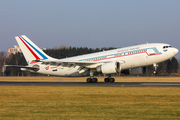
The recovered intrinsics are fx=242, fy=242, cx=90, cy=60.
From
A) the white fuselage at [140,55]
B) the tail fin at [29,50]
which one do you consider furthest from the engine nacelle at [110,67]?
the tail fin at [29,50]

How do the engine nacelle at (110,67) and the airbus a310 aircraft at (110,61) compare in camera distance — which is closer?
the engine nacelle at (110,67)

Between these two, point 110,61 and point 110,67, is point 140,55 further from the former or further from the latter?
point 110,67

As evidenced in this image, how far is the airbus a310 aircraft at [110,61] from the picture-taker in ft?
106

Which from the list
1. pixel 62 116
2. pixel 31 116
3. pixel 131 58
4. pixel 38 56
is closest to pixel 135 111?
pixel 62 116

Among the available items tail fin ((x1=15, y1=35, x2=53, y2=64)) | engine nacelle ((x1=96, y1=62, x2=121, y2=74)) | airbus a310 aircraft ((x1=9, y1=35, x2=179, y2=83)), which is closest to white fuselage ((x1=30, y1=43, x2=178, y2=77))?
airbus a310 aircraft ((x1=9, y1=35, x2=179, y2=83))

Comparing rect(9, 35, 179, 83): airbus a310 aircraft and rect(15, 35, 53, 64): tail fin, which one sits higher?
rect(15, 35, 53, 64): tail fin

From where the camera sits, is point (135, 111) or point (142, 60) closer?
point (135, 111)

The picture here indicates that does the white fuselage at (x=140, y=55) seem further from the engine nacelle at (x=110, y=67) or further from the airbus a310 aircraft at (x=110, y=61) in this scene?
the engine nacelle at (x=110, y=67)

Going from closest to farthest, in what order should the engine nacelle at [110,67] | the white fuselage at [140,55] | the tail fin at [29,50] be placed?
the engine nacelle at [110,67], the white fuselage at [140,55], the tail fin at [29,50]

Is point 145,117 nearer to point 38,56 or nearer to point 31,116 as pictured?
point 31,116

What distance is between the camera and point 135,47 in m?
33.4

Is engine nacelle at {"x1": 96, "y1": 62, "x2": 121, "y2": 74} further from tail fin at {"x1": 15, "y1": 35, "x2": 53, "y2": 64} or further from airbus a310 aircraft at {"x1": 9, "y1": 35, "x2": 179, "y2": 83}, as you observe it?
tail fin at {"x1": 15, "y1": 35, "x2": 53, "y2": 64}

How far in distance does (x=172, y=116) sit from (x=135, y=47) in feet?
77.6

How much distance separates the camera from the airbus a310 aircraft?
32.3 meters
